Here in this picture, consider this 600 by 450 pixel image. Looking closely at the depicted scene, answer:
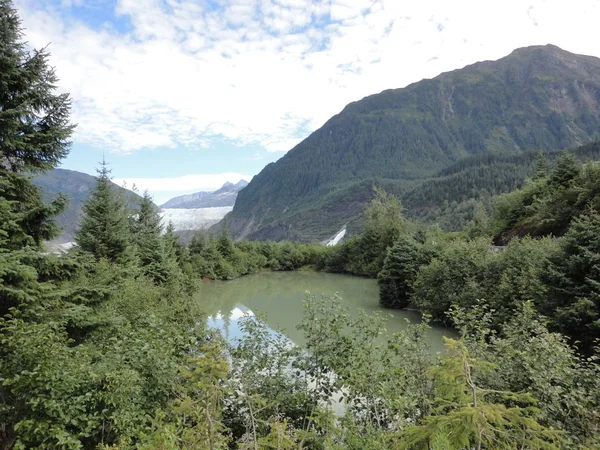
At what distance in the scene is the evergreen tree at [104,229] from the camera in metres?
14.9

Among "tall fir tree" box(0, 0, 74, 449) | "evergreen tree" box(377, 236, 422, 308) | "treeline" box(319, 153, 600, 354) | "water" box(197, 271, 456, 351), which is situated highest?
"tall fir tree" box(0, 0, 74, 449)

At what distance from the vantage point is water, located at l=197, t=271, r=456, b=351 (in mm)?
19375

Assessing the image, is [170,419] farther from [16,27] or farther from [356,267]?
[356,267]

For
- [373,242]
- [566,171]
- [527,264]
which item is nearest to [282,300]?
[373,242]

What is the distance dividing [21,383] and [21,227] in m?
3.62

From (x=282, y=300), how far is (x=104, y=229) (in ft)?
62.2

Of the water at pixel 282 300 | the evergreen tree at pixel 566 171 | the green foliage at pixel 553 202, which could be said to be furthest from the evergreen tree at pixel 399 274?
the evergreen tree at pixel 566 171

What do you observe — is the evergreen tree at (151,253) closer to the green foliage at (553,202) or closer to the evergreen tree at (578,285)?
the evergreen tree at (578,285)

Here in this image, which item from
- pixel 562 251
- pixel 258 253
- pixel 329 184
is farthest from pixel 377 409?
pixel 329 184

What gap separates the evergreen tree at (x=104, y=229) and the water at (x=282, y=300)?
6.06 m

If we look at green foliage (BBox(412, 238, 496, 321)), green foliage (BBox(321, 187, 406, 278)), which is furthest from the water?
green foliage (BBox(321, 187, 406, 278))

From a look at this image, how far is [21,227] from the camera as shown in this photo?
6.49m

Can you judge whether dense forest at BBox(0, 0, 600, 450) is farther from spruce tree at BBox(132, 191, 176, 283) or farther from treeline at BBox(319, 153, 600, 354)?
spruce tree at BBox(132, 191, 176, 283)

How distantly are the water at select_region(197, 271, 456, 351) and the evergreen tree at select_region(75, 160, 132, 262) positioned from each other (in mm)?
6058
